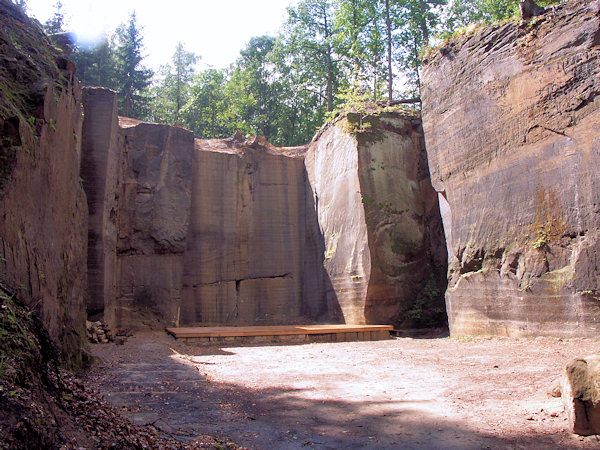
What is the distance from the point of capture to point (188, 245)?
38.7ft

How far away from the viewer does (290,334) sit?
9086 millimetres

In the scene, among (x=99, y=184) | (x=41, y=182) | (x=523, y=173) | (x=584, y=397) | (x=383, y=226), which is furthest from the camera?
(x=383, y=226)

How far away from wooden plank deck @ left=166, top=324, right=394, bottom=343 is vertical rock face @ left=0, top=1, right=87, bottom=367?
3.21 meters

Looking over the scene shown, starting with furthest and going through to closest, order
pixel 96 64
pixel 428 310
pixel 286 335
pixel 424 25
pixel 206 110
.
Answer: pixel 206 110 < pixel 96 64 < pixel 424 25 < pixel 428 310 < pixel 286 335

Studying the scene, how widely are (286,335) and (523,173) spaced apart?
4.99m

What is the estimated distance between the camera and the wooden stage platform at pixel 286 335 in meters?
8.69

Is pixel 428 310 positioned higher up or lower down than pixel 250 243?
lower down

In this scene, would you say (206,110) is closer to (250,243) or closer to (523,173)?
(250,243)

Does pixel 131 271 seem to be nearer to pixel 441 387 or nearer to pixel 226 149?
pixel 226 149

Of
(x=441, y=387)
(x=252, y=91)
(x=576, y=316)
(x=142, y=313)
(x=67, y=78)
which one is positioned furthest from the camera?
(x=252, y=91)

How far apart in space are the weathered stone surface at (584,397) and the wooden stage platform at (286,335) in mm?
6362

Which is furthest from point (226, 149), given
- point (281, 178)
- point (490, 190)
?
point (490, 190)

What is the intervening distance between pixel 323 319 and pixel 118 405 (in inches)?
336

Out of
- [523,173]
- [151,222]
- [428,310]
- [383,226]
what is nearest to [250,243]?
[151,222]
